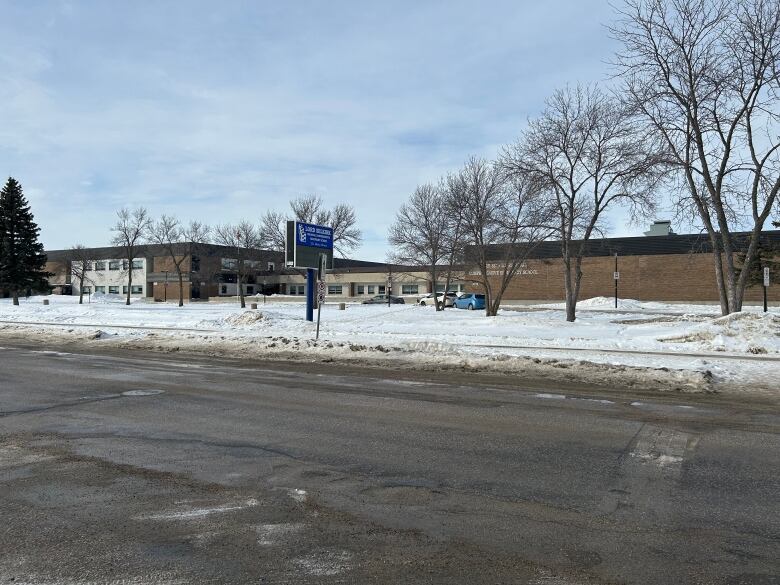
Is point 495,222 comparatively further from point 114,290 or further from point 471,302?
point 114,290

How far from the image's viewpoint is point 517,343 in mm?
19609

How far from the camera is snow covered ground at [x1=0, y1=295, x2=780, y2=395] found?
1340 centimetres

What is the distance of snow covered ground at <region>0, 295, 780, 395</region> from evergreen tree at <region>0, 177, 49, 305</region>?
89.9ft

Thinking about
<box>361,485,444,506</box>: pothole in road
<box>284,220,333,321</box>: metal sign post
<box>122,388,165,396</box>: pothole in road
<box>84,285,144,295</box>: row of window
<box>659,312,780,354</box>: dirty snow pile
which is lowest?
<box>122,388,165,396</box>: pothole in road

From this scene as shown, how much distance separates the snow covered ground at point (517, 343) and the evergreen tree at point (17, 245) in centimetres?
2741

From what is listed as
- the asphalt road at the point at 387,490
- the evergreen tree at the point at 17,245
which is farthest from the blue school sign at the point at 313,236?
the evergreen tree at the point at 17,245

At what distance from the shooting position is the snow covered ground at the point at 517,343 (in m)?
13.4

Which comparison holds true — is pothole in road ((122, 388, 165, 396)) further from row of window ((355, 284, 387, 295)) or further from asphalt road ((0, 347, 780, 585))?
row of window ((355, 284, 387, 295))

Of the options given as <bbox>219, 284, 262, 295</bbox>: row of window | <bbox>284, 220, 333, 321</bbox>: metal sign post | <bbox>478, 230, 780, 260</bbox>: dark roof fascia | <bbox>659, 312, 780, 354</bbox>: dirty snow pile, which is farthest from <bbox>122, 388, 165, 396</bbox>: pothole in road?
<bbox>219, 284, 262, 295</bbox>: row of window

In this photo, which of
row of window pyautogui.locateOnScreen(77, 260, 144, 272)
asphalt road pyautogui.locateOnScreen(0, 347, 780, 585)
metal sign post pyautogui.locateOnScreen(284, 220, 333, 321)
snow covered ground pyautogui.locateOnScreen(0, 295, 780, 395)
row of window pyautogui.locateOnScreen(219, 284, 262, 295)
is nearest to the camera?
asphalt road pyautogui.locateOnScreen(0, 347, 780, 585)

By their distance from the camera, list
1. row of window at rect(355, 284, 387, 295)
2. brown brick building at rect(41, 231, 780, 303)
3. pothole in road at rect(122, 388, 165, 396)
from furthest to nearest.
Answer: row of window at rect(355, 284, 387, 295), brown brick building at rect(41, 231, 780, 303), pothole in road at rect(122, 388, 165, 396)

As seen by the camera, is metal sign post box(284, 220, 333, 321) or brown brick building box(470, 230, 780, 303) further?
brown brick building box(470, 230, 780, 303)

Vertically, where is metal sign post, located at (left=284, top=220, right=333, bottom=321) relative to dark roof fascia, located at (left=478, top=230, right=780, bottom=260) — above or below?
below

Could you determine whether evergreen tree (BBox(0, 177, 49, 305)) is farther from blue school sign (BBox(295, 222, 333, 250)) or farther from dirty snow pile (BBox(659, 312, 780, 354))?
dirty snow pile (BBox(659, 312, 780, 354))
